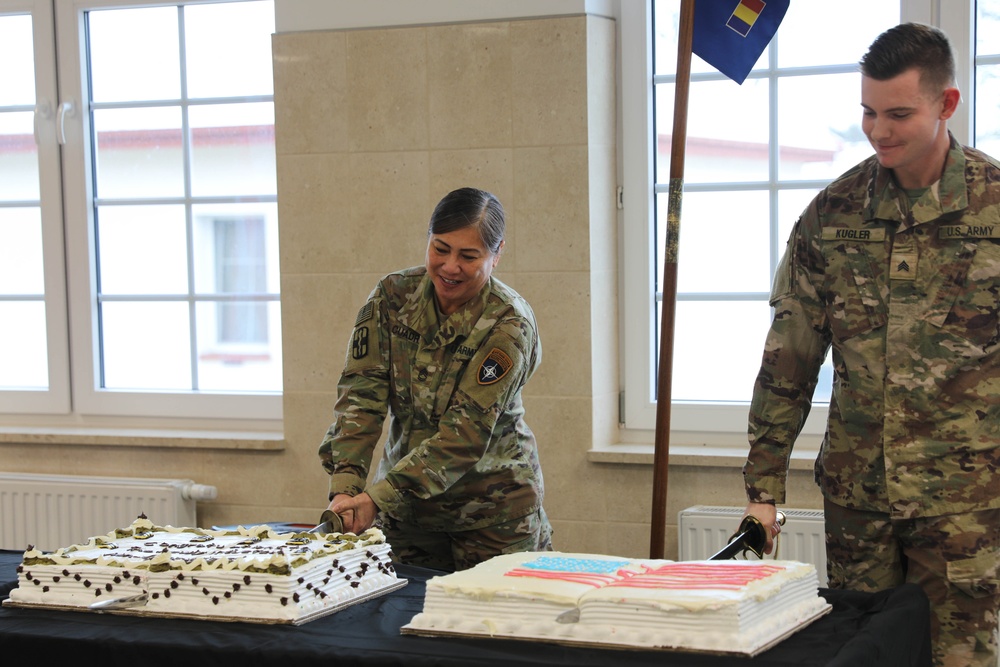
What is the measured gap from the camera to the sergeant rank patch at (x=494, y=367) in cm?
226

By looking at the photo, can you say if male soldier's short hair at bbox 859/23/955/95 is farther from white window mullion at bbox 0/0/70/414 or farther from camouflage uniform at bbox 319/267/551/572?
white window mullion at bbox 0/0/70/414

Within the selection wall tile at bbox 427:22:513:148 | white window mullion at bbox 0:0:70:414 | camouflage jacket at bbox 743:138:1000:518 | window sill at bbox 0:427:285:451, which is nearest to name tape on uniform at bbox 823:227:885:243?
camouflage jacket at bbox 743:138:1000:518

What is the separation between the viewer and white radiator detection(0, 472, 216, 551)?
3773 millimetres

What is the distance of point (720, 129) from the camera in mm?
3535

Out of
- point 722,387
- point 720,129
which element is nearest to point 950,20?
point 720,129

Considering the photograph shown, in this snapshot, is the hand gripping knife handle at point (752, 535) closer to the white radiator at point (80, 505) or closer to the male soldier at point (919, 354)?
the male soldier at point (919, 354)

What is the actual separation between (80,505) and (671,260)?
2304mm

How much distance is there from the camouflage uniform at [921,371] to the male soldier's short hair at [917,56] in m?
0.14

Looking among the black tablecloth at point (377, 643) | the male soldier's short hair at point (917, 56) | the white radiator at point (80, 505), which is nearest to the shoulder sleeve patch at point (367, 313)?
the black tablecloth at point (377, 643)

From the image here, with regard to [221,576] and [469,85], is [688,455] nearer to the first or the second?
[469,85]

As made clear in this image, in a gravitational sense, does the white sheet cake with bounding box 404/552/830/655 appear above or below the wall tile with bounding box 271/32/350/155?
below

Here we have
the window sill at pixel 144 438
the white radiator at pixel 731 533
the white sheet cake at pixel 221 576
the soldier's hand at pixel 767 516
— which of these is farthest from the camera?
the window sill at pixel 144 438

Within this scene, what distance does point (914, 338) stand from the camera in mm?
1899

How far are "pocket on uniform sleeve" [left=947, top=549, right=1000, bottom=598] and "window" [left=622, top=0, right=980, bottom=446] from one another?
1550mm
